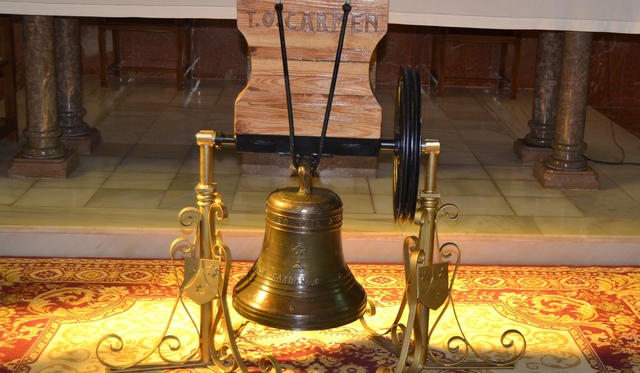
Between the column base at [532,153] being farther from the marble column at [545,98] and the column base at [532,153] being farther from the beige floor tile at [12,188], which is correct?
the beige floor tile at [12,188]

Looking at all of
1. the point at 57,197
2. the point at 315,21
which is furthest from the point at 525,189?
the point at 315,21

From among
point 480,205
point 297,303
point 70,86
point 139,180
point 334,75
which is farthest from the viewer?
point 70,86

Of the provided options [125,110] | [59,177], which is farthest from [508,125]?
[59,177]

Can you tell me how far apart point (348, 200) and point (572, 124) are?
1426 millimetres

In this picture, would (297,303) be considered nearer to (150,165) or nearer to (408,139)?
→ (408,139)

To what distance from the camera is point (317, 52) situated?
10.9ft

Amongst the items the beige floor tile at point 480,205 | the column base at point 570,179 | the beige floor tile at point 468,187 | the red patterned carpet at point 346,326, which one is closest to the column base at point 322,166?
the beige floor tile at point 468,187

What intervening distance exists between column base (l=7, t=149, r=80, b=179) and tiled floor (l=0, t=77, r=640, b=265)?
0.23ft

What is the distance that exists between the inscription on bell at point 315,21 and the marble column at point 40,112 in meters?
2.63

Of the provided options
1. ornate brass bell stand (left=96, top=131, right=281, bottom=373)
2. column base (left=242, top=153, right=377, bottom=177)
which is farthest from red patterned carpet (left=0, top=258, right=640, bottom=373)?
column base (left=242, top=153, right=377, bottom=177)

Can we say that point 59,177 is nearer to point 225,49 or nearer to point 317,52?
point 317,52

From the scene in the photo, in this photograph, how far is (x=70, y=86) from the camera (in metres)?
6.29

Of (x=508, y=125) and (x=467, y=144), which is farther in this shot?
(x=508, y=125)

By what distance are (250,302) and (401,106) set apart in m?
0.83
